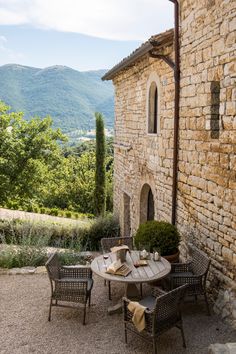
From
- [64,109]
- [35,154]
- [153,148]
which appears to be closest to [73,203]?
[35,154]

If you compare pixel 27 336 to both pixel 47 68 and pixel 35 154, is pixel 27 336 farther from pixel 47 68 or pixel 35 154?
pixel 47 68

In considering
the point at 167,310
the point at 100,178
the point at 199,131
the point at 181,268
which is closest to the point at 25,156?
the point at 100,178

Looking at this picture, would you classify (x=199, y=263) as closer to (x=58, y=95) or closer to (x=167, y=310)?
(x=167, y=310)

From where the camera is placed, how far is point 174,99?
7191 mm

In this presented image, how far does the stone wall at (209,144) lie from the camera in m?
5.12

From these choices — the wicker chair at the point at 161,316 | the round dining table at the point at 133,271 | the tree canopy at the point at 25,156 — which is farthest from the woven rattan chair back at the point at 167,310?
the tree canopy at the point at 25,156

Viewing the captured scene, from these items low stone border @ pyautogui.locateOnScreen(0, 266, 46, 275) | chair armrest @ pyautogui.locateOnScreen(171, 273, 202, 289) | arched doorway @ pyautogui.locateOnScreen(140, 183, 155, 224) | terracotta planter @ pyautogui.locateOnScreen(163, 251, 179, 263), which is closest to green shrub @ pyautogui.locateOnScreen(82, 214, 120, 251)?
arched doorway @ pyautogui.locateOnScreen(140, 183, 155, 224)

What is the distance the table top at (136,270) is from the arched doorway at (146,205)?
4017 mm

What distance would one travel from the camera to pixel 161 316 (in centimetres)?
445

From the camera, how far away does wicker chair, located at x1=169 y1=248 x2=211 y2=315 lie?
550 centimetres

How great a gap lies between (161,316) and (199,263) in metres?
1.64

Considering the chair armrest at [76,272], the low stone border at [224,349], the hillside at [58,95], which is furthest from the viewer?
the hillside at [58,95]

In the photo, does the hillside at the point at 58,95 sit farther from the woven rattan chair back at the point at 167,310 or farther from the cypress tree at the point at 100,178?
the woven rattan chair back at the point at 167,310

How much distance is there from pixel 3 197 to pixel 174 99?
1150cm
